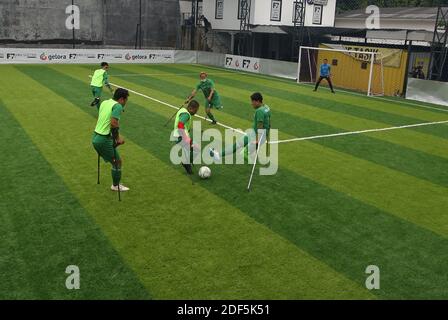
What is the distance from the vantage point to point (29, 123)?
670 inches

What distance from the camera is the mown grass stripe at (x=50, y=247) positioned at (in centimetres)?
682

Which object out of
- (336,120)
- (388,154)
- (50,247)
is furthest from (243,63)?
(50,247)

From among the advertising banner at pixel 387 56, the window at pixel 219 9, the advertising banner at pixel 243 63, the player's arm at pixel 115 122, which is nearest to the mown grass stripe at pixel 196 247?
the player's arm at pixel 115 122

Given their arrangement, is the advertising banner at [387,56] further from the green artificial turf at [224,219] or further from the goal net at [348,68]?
the green artificial turf at [224,219]

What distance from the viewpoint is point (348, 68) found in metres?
32.2

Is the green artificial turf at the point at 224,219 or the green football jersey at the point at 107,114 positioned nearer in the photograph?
the green artificial turf at the point at 224,219

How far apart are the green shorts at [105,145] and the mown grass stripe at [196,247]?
97 centimetres

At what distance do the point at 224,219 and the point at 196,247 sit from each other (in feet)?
4.53

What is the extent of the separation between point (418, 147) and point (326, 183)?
6059mm

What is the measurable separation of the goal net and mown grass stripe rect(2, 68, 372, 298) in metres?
21.5

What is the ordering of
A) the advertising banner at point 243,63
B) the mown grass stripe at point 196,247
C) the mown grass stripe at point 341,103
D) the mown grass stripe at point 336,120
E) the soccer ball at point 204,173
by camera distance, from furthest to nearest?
the advertising banner at point 243,63 → the mown grass stripe at point 341,103 → the mown grass stripe at point 336,120 → the soccer ball at point 204,173 → the mown grass stripe at point 196,247

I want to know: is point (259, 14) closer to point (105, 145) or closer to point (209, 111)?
point (209, 111)
